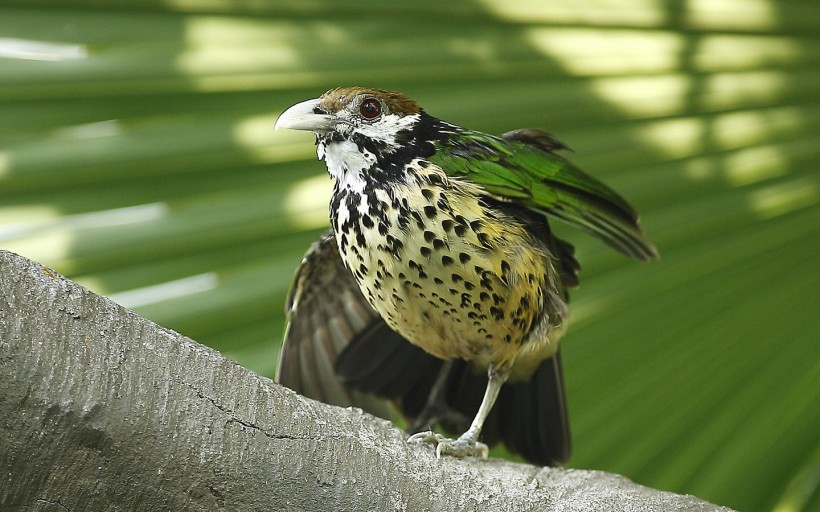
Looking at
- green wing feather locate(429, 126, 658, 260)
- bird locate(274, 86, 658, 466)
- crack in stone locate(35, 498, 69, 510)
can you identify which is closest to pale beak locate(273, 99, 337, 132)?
bird locate(274, 86, 658, 466)

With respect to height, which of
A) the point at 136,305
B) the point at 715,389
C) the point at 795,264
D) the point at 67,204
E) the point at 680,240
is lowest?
the point at 715,389

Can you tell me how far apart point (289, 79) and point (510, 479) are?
42.5 inches

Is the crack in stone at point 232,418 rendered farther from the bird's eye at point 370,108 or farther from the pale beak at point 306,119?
the bird's eye at point 370,108

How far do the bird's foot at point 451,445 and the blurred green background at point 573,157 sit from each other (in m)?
0.55

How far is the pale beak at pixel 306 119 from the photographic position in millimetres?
1738

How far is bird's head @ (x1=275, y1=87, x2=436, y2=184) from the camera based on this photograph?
72.7 inches

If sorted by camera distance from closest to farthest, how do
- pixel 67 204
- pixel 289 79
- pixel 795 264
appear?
pixel 67 204 < pixel 289 79 < pixel 795 264

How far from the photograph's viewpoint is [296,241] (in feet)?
7.32

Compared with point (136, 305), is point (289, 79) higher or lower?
higher

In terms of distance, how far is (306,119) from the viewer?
69.5 inches

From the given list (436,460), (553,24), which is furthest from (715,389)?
(436,460)

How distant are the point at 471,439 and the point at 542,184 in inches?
21.2

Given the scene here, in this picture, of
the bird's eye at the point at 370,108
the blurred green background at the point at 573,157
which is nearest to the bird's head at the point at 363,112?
the bird's eye at the point at 370,108

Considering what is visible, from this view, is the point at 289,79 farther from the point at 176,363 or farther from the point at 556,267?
the point at 176,363
